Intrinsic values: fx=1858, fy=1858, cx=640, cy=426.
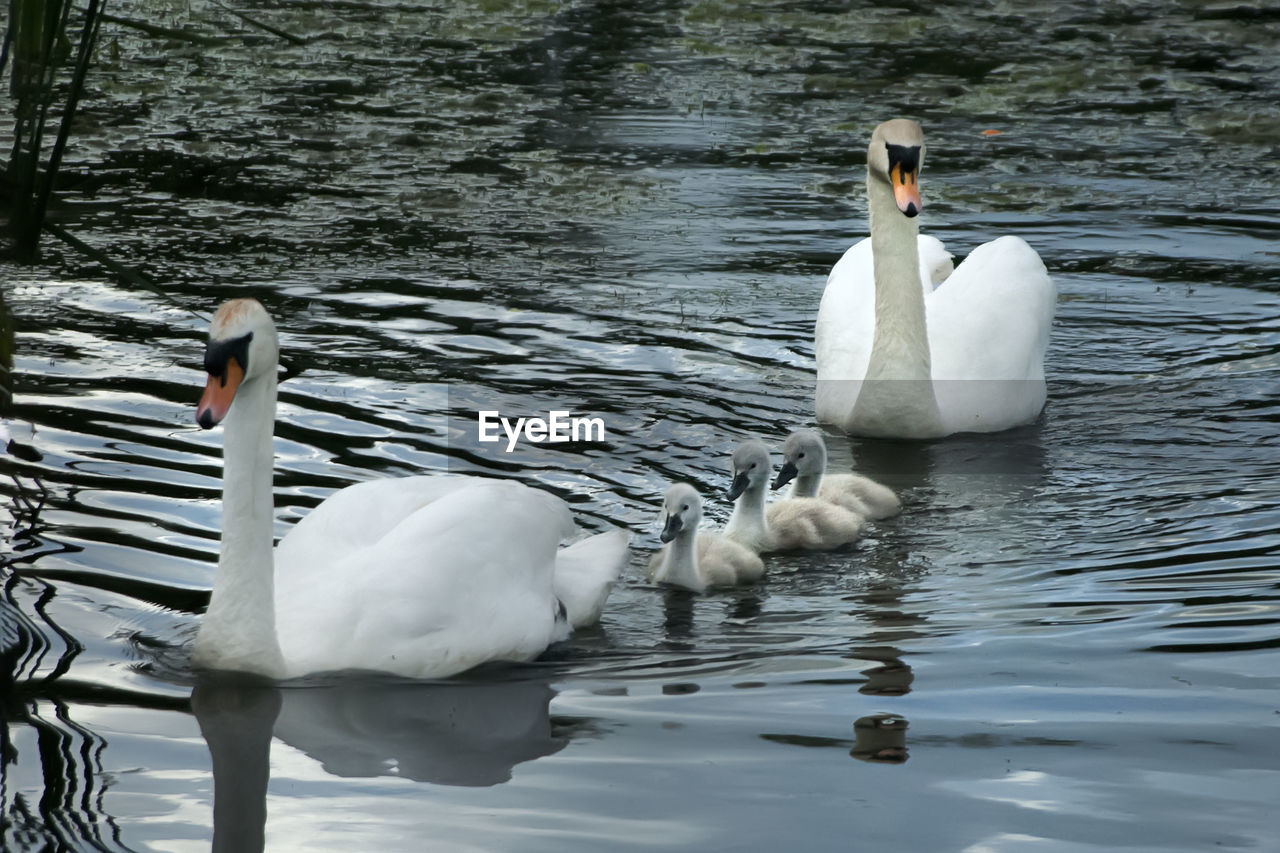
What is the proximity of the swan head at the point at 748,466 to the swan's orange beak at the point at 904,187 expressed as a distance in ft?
5.03

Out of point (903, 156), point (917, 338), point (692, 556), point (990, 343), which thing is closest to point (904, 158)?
point (903, 156)

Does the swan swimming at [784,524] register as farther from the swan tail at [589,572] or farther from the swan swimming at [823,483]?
the swan tail at [589,572]

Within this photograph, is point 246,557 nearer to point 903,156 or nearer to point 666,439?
point 666,439

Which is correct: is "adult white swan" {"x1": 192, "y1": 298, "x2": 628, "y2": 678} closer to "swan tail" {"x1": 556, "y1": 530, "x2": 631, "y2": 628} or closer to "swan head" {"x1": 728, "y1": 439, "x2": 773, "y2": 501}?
"swan tail" {"x1": 556, "y1": 530, "x2": 631, "y2": 628}

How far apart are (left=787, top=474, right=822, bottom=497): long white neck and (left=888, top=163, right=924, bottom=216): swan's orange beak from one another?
49.1 inches

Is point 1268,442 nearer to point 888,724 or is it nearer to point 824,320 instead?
point 824,320

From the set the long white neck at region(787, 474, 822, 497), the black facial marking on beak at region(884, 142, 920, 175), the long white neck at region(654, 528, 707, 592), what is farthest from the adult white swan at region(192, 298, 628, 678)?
the black facial marking on beak at region(884, 142, 920, 175)

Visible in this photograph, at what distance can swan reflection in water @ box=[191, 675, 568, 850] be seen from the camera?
15.3ft

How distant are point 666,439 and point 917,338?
115 cm

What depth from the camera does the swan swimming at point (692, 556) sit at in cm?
610

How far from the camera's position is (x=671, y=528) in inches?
239

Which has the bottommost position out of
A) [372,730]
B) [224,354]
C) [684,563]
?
[372,730]

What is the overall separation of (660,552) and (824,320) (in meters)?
2.39

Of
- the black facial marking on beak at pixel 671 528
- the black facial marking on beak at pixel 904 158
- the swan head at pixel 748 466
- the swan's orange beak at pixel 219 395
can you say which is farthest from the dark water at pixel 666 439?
the black facial marking on beak at pixel 904 158
